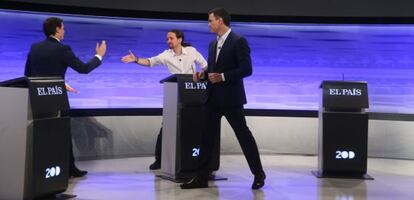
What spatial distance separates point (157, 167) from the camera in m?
6.11

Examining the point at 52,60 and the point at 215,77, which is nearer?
the point at 215,77

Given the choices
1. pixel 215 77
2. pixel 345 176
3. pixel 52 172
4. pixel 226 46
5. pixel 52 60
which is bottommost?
pixel 345 176

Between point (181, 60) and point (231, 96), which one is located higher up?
point (181, 60)

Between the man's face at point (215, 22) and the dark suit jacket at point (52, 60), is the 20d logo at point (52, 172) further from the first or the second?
the man's face at point (215, 22)

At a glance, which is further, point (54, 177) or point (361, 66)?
point (361, 66)

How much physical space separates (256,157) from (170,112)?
1.01 meters

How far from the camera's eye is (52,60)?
17.0ft

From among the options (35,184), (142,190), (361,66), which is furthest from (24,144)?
(361,66)

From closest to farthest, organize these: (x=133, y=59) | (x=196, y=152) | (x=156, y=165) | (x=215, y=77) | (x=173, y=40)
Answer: (x=215, y=77) < (x=196, y=152) < (x=133, y=59) < (x=173, y=40) < (x=156, y=165)

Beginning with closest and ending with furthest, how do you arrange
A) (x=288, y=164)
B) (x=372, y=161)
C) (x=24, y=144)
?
(x=24, y=144) < (x=288, y=164) < (x=372, y=161)

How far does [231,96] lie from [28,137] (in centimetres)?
173

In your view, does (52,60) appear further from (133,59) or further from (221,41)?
(221,41)

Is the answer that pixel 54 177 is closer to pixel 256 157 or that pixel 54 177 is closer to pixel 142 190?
pixel 142 190

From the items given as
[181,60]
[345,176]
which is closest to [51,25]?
[181,60]
